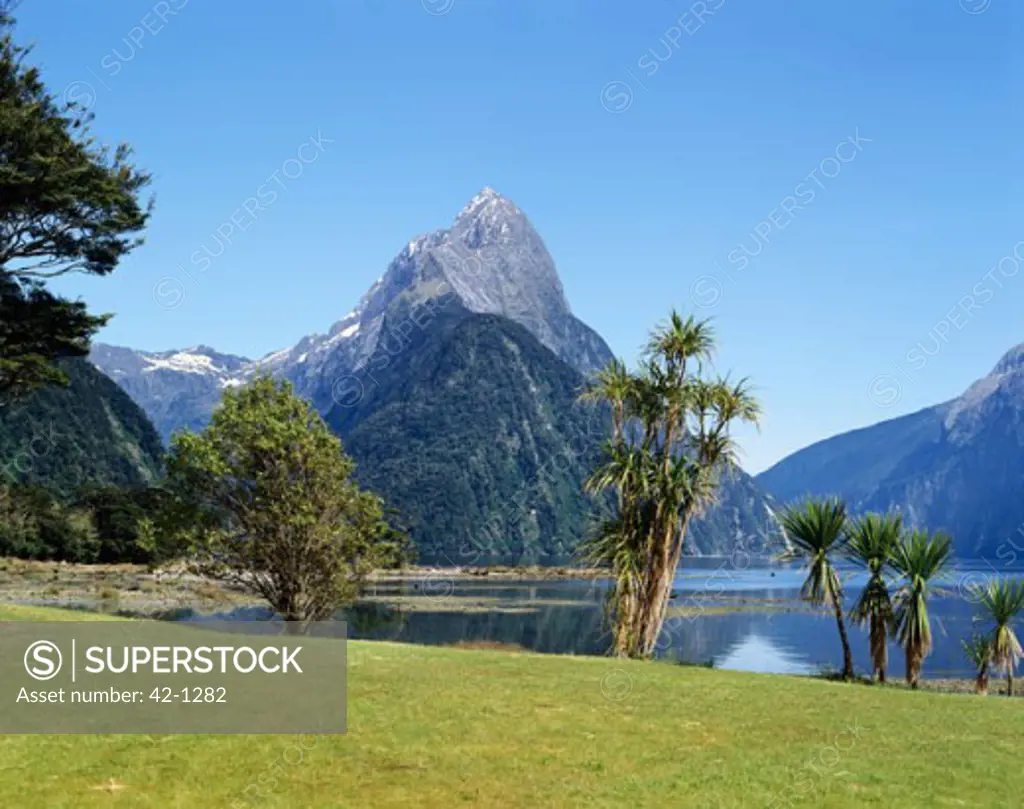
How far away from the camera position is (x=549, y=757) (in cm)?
1752

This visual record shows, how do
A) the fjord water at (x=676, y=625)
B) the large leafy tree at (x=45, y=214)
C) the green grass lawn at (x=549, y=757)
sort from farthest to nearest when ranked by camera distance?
the fjord water at (x=676, y=625)
the large leafy tree at (x=45, y=214)
the green grass lawn at (x=549, y=757)

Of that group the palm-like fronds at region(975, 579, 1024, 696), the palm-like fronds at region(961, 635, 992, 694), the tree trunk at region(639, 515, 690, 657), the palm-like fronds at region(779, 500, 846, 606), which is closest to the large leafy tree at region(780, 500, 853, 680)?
the palm-like fronds at region(779, 500, 846, 606)

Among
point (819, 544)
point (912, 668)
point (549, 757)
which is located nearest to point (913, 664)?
point (912, 668)

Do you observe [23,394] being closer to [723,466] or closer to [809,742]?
[723,466]

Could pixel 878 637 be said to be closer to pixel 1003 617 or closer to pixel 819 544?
pixel 819 544

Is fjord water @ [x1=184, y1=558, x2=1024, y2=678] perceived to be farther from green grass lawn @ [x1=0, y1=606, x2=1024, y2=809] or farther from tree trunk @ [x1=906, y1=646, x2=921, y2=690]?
green grass lawn @ [x1=0, y1=606, x2=1024, y2=809]

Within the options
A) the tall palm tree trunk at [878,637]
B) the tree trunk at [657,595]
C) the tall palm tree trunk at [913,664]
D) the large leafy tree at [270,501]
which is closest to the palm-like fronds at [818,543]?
the tall palm tree trunk at [878,637]

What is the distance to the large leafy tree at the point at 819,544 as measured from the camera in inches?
1496

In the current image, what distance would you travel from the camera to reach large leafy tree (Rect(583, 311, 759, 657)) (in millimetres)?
37562

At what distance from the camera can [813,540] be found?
38.5 m

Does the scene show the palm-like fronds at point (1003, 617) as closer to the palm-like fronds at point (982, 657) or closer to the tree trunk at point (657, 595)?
the palm-like fronds at point (982, 657)

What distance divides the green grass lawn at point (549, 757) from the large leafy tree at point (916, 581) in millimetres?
13612

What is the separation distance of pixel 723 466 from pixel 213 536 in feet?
63.5

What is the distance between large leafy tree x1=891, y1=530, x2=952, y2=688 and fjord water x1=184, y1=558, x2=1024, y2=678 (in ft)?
3.02
